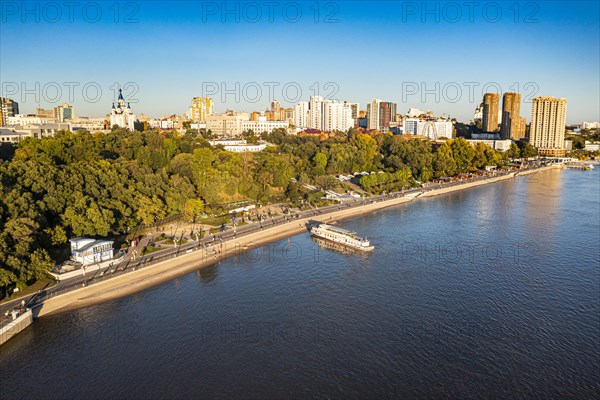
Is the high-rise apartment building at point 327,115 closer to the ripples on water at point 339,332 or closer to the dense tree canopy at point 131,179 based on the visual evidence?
the dense tree canopy at point 131,179

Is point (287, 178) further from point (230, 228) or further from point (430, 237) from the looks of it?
point (430, 237)

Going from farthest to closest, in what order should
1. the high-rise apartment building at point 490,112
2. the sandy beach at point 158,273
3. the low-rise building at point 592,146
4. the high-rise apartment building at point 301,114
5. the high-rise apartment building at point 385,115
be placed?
1. the high-rise apartment building at point 385,115
2. the high-rise apartment building at point 490,112
3. the high-rise apartment building at point 301,114
4. the low-rise building at point 592,146
5. the sandy beach at point 158,273

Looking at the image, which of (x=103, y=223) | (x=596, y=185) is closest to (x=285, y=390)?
(x=103, y=223)

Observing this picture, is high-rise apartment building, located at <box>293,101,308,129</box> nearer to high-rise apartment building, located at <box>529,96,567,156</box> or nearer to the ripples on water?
high-rise apartment building, located at <box>529,96,567,156</box>

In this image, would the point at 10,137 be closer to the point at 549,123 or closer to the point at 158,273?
the point at 158,273

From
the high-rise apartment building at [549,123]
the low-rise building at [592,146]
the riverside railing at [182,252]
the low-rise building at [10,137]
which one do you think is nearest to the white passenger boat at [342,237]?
the riverside railing at [182,252]

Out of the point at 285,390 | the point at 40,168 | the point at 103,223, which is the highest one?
the point at 40,168

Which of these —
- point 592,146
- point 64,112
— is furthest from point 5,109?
point 592,146

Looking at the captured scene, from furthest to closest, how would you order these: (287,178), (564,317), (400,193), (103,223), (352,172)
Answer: (352,172) → (400,193) → (287,178) → (103,223) → (564,317)
